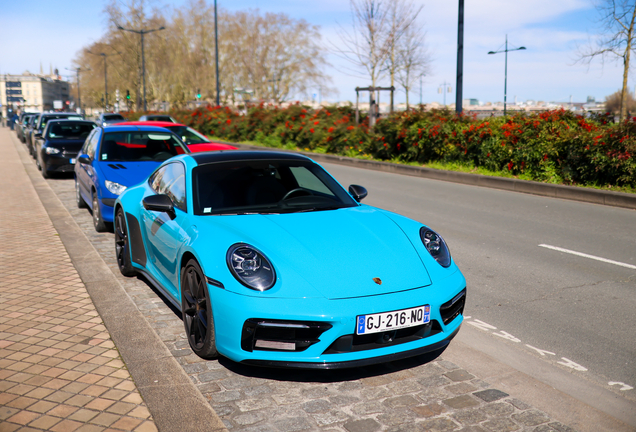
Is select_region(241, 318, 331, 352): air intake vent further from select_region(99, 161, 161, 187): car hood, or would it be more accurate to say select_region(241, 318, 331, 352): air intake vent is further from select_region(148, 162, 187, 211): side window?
select_region(99, 161, 161, 187): car hood

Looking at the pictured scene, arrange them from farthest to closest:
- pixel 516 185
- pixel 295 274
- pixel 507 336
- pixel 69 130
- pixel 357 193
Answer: pixel 69 130, pixel 516 185, pixel 357 193, pixel 507 336, pixel 295 274

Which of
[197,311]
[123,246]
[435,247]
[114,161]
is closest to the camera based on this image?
[197,311]

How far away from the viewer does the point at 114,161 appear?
9.17m

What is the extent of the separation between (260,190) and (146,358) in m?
A: 1.61

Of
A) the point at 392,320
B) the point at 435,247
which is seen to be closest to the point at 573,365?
the point at 435,247

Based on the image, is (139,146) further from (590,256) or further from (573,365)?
(573,365)

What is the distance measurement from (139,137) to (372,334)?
756cm

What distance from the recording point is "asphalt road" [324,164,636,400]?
171 inches

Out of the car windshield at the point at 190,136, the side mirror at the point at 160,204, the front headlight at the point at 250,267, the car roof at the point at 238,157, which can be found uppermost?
the car windshield at the point at 190,136

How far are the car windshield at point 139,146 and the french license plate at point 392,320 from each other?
6.75 metres

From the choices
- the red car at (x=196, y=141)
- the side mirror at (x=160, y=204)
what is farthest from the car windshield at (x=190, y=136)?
the side mirror at (x=160, y=204)

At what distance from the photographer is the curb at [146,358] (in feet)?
10.7

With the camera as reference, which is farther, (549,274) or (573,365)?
(549,274)

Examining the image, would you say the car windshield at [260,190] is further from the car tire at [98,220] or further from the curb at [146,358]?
the car tire at [98,220]
